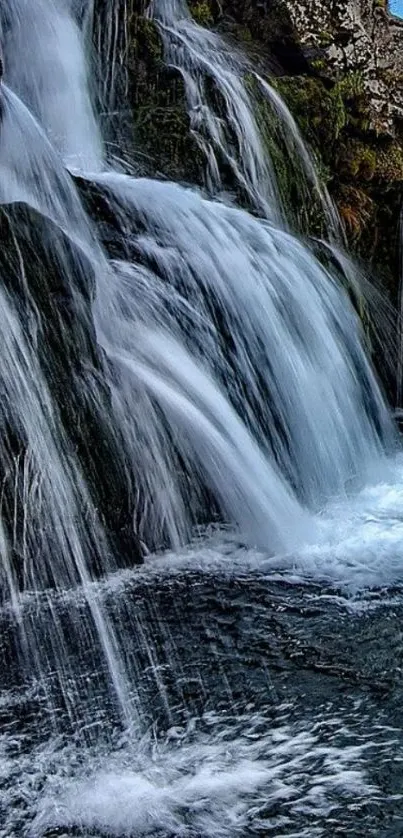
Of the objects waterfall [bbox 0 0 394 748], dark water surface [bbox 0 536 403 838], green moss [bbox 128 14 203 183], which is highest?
green moss [bbox 128 14 203 183]

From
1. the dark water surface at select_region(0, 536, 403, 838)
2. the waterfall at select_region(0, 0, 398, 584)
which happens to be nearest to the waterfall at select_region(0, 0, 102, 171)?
the waterfall at select_region(0, 0, 398, 584)

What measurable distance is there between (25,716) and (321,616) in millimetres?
1344

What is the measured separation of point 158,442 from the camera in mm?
4656

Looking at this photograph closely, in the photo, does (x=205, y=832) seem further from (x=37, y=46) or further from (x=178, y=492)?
(x=37, y=46)

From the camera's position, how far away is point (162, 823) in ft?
7.93

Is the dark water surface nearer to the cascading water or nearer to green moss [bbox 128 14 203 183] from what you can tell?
the cascading water

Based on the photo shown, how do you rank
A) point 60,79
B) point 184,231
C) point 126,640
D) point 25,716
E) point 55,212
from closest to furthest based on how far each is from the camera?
point 25,716 < point 126,640 < point 55,212 < point 184,231 < point 60,79

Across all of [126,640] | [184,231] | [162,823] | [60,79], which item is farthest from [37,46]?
[162,823]

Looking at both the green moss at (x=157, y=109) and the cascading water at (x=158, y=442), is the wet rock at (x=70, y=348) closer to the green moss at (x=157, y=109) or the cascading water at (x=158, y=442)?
the cascading water at (x=158, y=442)

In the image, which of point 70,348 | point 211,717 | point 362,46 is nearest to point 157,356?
point 70,348


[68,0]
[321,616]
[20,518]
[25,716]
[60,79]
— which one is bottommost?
[321,616]

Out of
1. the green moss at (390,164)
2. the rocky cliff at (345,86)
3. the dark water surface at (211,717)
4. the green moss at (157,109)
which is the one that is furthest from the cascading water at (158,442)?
the green moss at (390,164)

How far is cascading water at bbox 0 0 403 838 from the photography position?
268 centimetres

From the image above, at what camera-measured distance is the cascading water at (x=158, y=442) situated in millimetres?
2680
